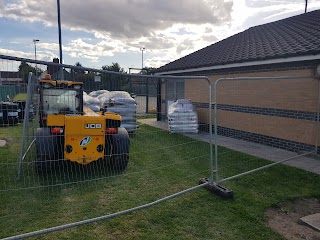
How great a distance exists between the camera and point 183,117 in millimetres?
10406

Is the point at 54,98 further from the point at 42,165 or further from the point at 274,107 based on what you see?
the point at 274,107

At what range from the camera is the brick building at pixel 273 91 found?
7.32 metres

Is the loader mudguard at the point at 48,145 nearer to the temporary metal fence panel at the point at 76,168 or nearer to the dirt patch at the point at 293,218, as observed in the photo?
the temporary metal fence panel at the point at 76,168

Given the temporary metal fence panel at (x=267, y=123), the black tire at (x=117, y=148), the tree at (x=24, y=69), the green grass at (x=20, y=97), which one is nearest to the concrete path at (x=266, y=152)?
the temporary metal fence panel at (x=267, y=123)

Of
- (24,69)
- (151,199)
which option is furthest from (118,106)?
(24,69)

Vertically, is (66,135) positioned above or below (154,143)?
above

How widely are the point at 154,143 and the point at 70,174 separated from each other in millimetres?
2987

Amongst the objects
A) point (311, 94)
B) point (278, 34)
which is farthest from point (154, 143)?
point (278, 34)

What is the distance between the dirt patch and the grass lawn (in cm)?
14

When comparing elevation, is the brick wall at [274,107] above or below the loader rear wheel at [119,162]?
above

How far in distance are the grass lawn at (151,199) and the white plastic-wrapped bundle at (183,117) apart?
1431 millimetres

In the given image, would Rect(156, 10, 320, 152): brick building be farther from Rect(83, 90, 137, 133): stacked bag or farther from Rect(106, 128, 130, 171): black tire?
Rect(106, 128, 130, 171): black tire

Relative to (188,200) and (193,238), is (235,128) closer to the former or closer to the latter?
(188,200)

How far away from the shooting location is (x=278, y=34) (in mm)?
10633
